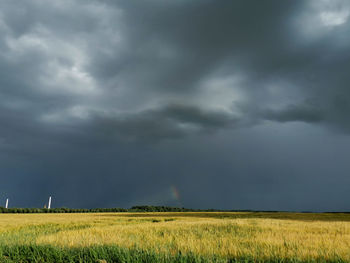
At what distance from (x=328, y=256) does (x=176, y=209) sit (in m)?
97.9

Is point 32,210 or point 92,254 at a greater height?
point 92,254

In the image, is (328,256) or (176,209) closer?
(328,256)

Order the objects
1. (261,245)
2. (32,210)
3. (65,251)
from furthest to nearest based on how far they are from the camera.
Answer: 1. (32,210)
2. (261,245)
3. (65,251)

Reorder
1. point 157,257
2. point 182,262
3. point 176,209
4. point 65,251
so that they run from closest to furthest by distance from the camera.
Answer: point 182,262
point 157,257
point 65,251
point 176,209

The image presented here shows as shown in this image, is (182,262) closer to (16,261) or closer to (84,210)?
(16,261)

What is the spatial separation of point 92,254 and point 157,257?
5.36 feet

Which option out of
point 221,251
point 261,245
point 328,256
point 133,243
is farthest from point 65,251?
point 328,256

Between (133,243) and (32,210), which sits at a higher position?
(133,243)

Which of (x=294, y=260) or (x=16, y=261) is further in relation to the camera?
(x=16, y=261)

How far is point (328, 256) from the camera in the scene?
5898mm

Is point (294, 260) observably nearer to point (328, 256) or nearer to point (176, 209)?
point (328, 256)

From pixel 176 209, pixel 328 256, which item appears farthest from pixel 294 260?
pixel 176 209

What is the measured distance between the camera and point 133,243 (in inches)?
Answer: 307

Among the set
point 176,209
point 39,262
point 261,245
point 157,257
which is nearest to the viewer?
point 157,257
